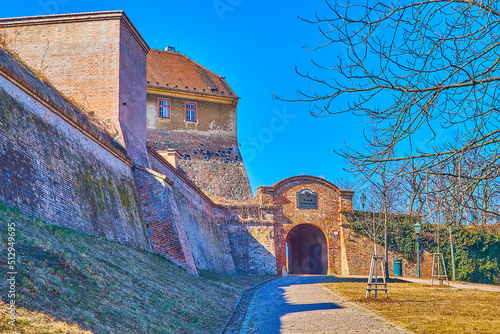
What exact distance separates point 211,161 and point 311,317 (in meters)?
27.0

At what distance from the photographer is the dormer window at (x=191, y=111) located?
3669 cm

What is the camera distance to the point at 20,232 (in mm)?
7234

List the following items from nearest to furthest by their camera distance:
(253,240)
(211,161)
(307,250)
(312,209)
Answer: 1. (253,240)
2. (312,209)
3. (307,250)
4. (211,161)

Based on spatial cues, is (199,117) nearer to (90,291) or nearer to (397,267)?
(397,267)

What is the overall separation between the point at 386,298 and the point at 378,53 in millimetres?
8739

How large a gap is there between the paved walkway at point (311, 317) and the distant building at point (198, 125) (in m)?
22.7

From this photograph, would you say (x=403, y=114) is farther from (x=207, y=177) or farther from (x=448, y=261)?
(x=207, y=177)

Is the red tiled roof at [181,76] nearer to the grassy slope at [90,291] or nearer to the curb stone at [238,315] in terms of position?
the curb stone at [238,315]

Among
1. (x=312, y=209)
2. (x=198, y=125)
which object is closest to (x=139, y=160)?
(x=312, y=209)

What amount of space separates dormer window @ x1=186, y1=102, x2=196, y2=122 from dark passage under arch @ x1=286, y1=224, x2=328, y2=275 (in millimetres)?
10981

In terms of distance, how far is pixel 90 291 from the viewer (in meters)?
7.01

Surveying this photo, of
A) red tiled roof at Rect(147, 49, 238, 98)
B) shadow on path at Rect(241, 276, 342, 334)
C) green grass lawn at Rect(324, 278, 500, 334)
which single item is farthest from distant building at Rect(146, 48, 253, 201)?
green grass lawn at Rect(324, 278, 500, 334)

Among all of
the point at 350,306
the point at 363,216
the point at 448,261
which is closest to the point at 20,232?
the point at 350,306

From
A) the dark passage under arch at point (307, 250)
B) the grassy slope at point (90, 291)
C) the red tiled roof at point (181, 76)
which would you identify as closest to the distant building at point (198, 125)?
the red tiled roof at point (181, 76)
